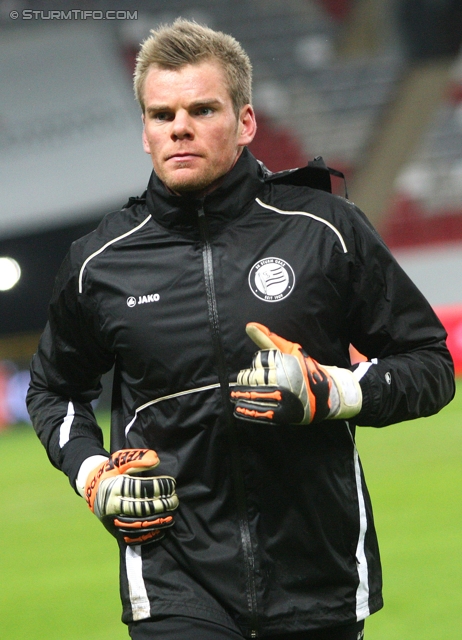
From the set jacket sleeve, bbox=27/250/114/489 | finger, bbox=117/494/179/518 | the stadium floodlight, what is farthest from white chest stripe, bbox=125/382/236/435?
the stadium floodlight

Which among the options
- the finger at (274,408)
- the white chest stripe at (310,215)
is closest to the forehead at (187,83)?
the white chest stripe at (310,215)

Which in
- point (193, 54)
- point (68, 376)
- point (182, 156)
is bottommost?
point (68, 376)

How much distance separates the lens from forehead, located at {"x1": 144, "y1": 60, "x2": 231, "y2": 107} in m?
2.14

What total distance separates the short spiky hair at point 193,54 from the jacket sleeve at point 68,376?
1.53 feet

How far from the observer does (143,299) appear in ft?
7.02

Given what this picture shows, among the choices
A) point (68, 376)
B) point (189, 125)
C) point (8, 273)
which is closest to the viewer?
point (189, 125)

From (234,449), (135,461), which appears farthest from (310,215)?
(135,461)

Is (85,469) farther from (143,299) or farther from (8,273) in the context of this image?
(8,273)

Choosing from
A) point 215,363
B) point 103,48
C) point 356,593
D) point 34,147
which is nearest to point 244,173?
point 215,363

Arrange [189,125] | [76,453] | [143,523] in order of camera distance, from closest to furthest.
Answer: [143,523]
[189,125]
[76,453]

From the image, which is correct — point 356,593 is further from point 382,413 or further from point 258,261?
point 258,261

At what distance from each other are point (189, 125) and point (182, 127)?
0.07 ft

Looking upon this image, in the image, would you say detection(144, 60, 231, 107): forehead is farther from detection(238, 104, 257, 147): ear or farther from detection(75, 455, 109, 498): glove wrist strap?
detection(75, 455, 109, 498): glove wrist strap

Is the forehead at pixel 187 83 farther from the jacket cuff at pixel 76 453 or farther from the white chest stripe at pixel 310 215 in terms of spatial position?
the jacket cuff at pixel 76 453
